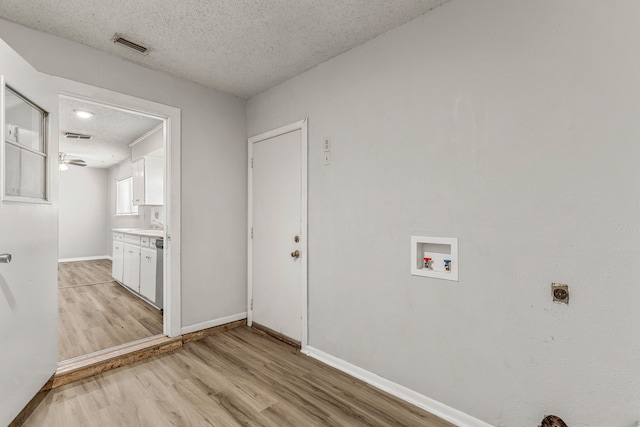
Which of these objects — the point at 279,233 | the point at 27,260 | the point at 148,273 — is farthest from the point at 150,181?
the point at 27,260

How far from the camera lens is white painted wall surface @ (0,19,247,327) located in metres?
2.76

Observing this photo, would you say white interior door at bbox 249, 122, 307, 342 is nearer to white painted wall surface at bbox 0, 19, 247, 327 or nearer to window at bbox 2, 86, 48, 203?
white painted wall surface at bbox 0, 19, 247, 327

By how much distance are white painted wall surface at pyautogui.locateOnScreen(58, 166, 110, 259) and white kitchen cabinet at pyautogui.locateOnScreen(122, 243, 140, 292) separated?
4427 mm

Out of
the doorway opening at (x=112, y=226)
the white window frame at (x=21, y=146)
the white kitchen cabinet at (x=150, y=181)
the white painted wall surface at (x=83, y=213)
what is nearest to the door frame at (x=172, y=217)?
the doorway opening at (x=112, y=226)

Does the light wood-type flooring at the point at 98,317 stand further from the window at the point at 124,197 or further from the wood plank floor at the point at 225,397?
the window at the point at 124,197

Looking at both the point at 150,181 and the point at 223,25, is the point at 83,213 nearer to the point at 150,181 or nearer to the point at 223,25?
the point at 150,181

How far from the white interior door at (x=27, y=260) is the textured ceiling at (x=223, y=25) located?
43cm

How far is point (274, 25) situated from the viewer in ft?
7.09

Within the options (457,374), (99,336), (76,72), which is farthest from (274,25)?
(99,336)

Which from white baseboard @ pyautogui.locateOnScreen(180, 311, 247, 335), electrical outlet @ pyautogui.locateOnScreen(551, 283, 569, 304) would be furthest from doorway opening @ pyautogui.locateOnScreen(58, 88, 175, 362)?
electrical outlet @ pyautogui.locateOnScreen(551, 283, 569, 304)

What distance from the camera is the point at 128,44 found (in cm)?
235

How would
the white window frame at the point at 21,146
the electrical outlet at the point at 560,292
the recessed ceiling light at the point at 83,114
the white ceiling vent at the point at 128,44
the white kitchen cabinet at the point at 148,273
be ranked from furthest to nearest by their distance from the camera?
the recessed ceiling light at the point at 83,114 → the white kitchen cabinet at the point at 148,273 → the white ceiling vent at the point at 128,44 → the white window frame at the point at 21,146 → the electrical outlet at the point at 560,292

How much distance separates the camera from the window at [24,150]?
1753 mm

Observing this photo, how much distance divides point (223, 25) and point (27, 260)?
6.49ft
